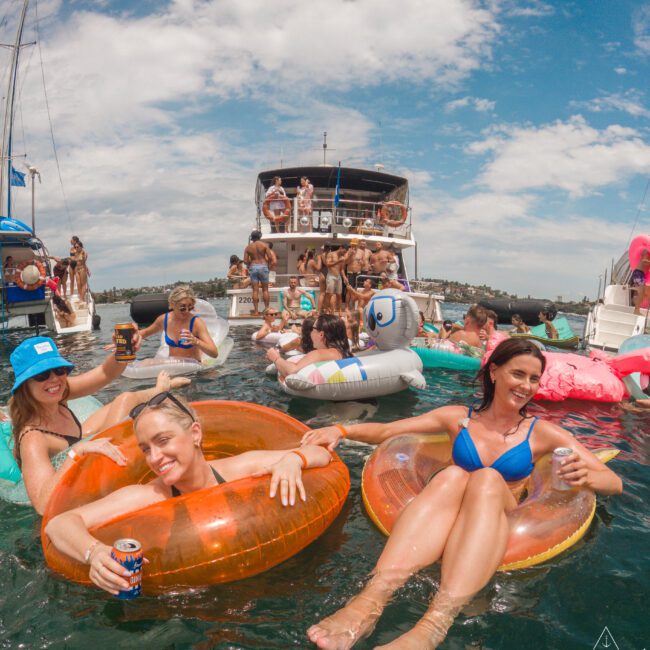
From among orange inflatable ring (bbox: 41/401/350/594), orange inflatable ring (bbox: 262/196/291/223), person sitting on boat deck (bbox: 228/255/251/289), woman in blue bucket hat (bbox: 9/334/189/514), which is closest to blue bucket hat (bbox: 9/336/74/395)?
woman in blue bucket hat (bbox: 9/334/189/514)

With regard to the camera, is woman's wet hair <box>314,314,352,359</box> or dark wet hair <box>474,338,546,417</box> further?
woman's wet hair <box>314,314,352,359</box>

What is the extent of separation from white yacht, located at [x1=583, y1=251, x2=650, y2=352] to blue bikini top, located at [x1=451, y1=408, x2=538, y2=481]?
10.0 meters

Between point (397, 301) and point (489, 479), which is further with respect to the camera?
point (397, 301)

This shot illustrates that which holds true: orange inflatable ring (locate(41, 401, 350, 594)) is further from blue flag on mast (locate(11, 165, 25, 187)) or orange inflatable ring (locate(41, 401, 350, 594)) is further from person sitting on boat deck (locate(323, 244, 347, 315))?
blue flag on mast (locate(11, 165, 25, 187))

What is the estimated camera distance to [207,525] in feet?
7.66

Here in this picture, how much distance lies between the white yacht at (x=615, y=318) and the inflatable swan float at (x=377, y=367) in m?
7.70

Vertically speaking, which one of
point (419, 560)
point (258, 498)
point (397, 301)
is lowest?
point (419, 560)

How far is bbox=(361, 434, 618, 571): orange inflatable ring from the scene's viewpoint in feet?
8.52

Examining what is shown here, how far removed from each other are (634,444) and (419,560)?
3.77m

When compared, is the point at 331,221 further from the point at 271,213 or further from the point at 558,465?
the point at 558,465

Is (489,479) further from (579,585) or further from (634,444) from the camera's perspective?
(634,444)

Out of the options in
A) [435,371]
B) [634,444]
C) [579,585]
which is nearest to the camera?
[579,585]

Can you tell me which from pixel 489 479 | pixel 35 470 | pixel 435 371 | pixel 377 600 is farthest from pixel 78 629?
pixel 435 371

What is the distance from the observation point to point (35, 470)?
306cm
